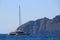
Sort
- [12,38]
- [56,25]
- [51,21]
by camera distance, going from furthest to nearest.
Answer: [51,21] → [56,25] → [12,38]

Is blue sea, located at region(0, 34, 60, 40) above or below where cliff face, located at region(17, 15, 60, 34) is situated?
below

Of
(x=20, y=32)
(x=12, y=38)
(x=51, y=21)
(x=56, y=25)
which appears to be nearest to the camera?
(x=12, y=38)

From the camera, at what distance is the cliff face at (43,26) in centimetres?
375

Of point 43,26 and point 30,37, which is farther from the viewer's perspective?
point 43,26

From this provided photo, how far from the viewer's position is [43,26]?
12.7 ft

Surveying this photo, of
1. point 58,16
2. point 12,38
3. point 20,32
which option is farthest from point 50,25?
point 12,38

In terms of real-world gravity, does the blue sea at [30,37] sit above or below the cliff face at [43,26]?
below

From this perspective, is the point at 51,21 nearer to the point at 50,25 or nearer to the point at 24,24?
the point at 50,25

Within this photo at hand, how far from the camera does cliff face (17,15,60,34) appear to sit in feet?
12.3

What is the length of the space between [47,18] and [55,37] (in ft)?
3.42

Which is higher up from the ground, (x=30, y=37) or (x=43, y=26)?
(x=43, y=26)

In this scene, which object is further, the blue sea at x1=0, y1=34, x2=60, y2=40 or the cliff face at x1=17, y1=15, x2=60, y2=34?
the cliff face at x1=17, y1=15, x2=60, y2=34

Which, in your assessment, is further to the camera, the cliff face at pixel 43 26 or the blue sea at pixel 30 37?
the cliff face at pixel 43 26

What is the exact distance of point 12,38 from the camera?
3.20 meters
